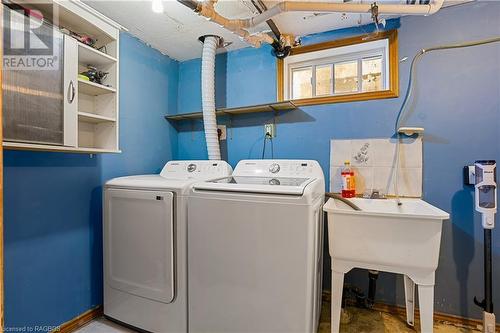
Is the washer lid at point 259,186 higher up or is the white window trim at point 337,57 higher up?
the white window trim at point 337,57

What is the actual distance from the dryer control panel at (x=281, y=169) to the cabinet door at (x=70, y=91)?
1.17m

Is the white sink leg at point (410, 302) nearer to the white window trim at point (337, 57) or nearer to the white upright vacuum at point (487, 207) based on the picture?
→ the white upright vacuum at point (487, 207)

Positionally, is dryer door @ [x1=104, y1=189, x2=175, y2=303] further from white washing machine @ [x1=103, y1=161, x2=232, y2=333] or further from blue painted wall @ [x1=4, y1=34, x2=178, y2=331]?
blue painted wall @ [x1=4, y1=34, x2=178, y2=331]

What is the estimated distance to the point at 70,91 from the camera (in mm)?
1477

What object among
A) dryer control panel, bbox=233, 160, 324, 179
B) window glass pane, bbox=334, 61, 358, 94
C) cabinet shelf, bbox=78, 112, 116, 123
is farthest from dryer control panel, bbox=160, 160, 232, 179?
window glass pane, bbox=334, 61, 358, 94

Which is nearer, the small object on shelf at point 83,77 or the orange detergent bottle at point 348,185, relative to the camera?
the small object on shelf at point 83,77

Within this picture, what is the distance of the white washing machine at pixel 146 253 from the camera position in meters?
1.60

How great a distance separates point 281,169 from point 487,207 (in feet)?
4.29

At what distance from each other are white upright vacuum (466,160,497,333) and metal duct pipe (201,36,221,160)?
1896mm

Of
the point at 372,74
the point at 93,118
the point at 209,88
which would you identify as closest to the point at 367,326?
the point at 372,74

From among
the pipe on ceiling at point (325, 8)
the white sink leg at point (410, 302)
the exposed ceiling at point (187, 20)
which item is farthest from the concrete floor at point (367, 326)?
the exposed ceiling at point (187, 20)

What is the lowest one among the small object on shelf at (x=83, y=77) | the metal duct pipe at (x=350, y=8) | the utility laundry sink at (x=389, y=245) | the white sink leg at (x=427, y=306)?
→ the white sink leg at (x=427, y=306)

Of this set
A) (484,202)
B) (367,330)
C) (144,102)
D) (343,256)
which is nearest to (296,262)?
(343,256)

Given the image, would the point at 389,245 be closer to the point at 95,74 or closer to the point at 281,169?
the point at 281,169
